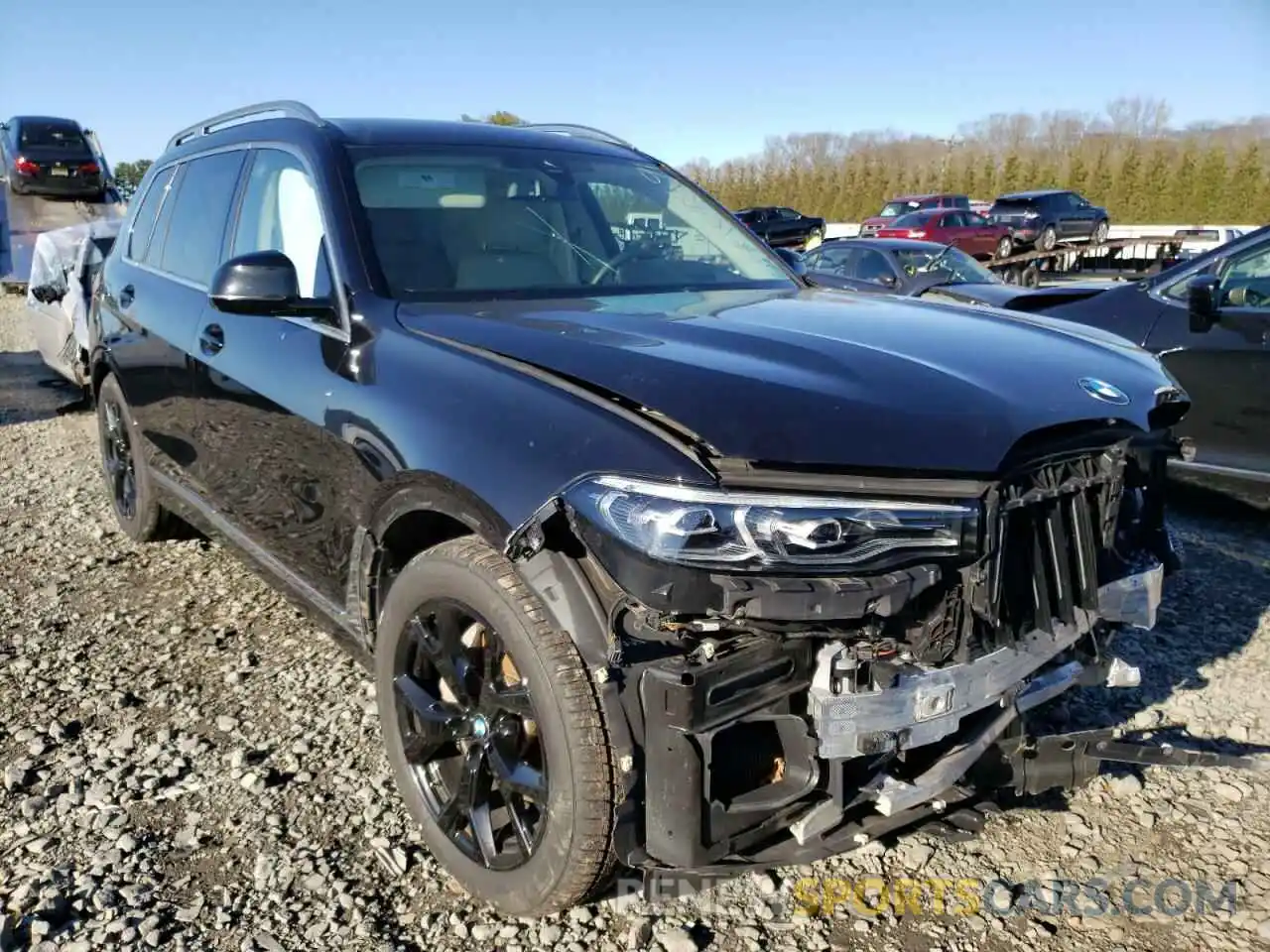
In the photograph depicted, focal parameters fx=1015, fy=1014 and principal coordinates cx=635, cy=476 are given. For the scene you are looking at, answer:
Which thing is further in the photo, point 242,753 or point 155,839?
point 242,753

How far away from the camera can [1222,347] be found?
16.5 feet

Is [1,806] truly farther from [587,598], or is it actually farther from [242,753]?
[587,598]

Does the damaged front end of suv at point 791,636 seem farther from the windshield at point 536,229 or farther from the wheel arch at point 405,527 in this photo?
the windshield at point 536,229

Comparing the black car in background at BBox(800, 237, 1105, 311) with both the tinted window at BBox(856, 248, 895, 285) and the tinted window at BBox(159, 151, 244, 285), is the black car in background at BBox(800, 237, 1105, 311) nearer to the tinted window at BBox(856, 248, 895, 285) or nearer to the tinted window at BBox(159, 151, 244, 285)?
the tinted window at BBox(856, 248, 895, 285)

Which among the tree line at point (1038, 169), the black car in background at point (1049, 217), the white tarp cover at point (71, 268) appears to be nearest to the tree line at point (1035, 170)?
the tree line at point (1038, 169)

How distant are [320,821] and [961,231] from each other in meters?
25.2

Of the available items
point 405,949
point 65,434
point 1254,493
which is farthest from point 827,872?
point 65,434

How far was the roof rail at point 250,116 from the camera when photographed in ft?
11.4

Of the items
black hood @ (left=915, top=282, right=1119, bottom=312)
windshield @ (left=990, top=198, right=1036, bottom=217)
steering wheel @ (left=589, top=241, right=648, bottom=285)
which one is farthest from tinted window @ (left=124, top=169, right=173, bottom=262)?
windshield @ (left=990, top=198, right=1036, bottom=217)

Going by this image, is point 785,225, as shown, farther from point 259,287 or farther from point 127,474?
point 259,287

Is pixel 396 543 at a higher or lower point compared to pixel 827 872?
higher

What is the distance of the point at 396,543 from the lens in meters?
2.69

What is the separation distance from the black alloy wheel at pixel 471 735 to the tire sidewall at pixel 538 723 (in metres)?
0.03

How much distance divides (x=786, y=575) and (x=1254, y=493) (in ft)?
12.9
